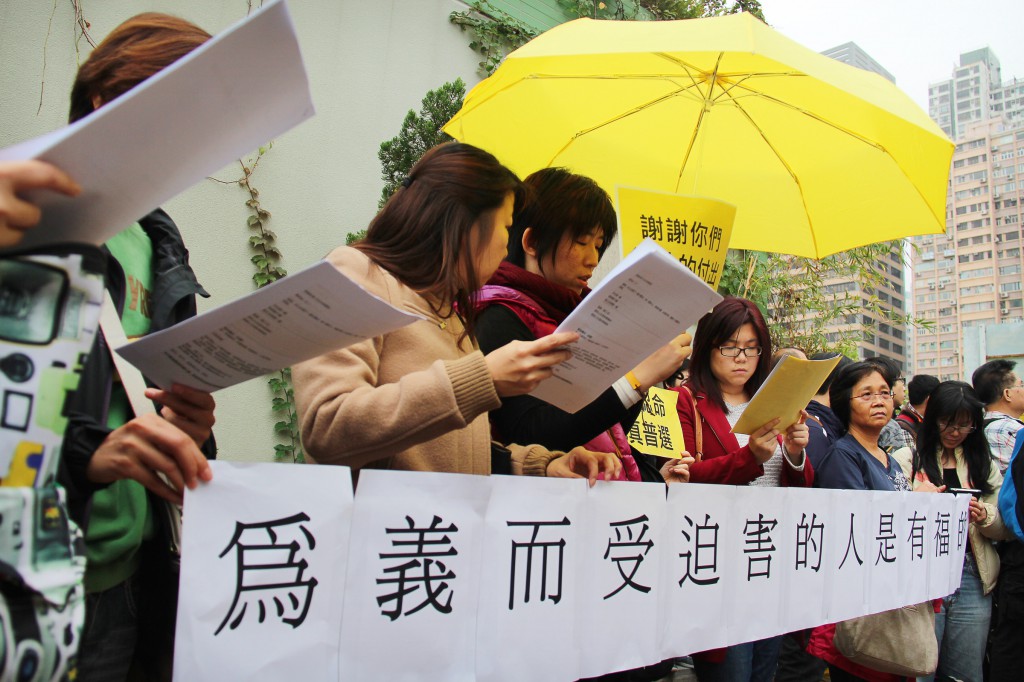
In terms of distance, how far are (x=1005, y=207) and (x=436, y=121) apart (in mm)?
94299

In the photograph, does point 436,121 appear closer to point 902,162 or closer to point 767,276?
point 902,162

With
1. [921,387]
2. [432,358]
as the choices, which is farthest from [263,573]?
[921,387]

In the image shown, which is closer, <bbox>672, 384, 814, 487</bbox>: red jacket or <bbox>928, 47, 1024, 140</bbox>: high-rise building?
<bbox>672, 384, 814, 487</bbox>: red jacket


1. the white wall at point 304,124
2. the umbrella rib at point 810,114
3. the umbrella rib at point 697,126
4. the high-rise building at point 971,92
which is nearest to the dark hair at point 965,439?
the umbrella rib at point 810,114

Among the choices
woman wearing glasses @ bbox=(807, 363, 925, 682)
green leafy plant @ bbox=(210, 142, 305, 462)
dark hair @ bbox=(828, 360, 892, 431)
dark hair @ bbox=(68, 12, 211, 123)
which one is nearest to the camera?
dark hair @ bbox=(68, 12, 211, 123)

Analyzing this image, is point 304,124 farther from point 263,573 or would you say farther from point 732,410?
point 263,573

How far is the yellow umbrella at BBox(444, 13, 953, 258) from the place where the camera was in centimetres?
302

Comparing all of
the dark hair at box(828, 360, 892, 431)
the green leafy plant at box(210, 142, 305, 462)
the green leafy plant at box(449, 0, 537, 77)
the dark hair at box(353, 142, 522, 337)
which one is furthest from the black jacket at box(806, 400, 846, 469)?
the green leafy plant at box(449, 0, 537, 77)

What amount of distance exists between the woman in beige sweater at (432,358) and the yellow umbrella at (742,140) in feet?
4.02

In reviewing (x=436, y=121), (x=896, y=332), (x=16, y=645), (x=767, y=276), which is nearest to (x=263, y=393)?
(x=436, y=121)

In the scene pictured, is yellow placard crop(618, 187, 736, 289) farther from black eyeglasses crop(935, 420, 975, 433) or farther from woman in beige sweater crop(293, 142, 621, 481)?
black eyeglasses crop(935, 420, 975, 433)

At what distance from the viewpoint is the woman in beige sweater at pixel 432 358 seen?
1.38 metres

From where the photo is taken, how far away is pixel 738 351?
3070 millimetres

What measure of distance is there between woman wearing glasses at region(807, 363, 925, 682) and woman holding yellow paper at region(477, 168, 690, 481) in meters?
0.92
